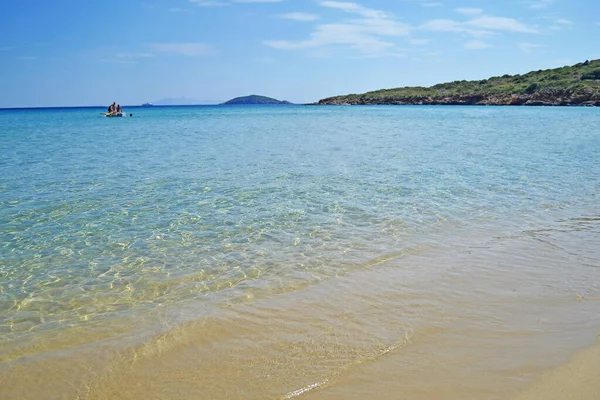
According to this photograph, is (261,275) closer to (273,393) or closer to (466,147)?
(273,393)

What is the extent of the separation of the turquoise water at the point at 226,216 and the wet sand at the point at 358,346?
2.36ft

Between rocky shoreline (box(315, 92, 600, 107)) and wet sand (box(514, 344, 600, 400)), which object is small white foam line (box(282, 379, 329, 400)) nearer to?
wet sand (box(514, 344, 600, 400))

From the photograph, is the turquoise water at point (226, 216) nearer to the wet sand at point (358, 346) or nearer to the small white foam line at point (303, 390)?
the wet sand at point (358, 346)

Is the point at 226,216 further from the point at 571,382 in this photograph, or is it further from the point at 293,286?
the point at 571,382

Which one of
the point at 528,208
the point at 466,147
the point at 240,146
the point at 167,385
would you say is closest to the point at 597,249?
the point at 528,208

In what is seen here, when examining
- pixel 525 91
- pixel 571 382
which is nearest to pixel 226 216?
pixel 571 382

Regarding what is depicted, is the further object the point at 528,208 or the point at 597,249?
the point at 528,208

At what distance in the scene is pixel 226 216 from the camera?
11234mm

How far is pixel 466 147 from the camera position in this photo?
87.4ft

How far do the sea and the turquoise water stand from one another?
0.19ft

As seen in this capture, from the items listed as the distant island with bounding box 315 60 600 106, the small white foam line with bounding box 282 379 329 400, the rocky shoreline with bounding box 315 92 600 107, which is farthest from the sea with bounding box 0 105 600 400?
the distant island with bounding box 315 60 600 106

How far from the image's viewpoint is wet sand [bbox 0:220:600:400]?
175 inches

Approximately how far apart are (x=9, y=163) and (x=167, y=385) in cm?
1992

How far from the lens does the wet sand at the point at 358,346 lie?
4.44 meters
